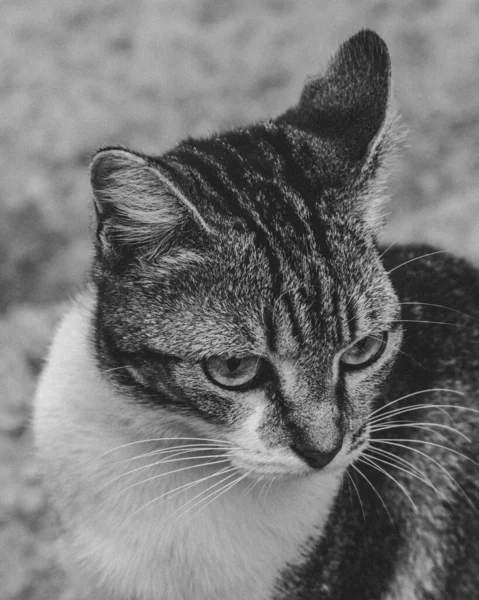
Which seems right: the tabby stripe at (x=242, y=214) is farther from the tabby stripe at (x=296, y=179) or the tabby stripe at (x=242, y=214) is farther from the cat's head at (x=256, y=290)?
the tabby stripe at (x=296, y=179)

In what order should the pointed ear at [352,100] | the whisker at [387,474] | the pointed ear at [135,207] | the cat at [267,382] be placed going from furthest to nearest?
the whisker at [387,474]
the pointed ear at [352,100]
the cat at [267,382]
the pointed ear at [135,207]

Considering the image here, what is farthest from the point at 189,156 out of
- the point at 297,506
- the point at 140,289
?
the point at 297,506

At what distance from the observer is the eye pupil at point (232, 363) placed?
7.77 feet

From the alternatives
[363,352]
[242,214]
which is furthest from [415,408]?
[242,214]

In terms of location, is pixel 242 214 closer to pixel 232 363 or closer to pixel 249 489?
pixel 232 363

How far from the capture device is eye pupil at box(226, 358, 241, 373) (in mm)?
2369

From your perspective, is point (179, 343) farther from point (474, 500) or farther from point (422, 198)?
point (422, 198)

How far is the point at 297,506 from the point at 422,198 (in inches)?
134

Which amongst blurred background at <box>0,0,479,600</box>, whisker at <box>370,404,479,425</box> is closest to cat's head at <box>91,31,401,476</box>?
whisker at <box>370,404,479,425</box>

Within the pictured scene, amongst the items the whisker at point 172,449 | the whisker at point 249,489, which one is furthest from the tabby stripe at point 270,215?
the whisker at point 249,489

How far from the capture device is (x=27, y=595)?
363cm

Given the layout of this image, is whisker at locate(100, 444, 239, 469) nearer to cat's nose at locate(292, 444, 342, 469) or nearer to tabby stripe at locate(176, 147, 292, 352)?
cat's nose at locate(292, 444, 342, 469)

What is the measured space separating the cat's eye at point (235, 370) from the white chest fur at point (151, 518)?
16.4 inches

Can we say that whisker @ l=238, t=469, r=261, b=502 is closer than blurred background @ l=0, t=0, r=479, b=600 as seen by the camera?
Yes
